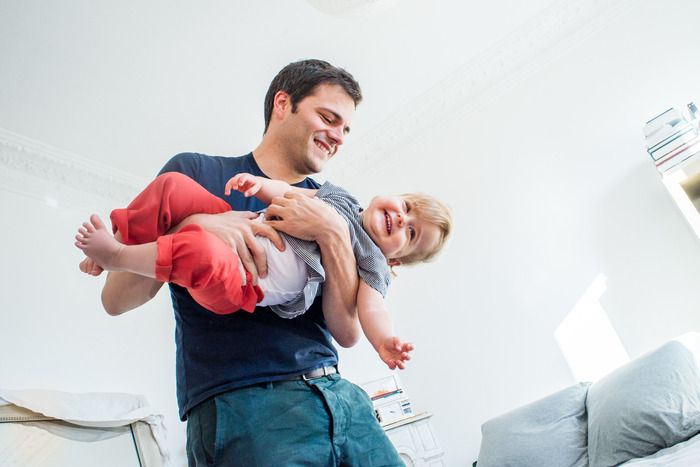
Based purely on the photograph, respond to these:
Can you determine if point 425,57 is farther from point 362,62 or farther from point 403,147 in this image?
point 403,147

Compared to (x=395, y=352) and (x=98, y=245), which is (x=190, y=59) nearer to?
(x=98, y=245)

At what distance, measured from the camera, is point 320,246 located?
103 centimetres

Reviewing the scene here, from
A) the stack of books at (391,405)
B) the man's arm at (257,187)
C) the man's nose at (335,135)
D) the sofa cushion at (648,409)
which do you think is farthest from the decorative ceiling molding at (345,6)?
the stack of books at (391,405)

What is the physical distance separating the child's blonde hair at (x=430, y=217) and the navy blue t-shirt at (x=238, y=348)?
50 centimetres

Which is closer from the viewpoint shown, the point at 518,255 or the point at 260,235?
the point at 260,235

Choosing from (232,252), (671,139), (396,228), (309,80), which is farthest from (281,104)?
(671,139)

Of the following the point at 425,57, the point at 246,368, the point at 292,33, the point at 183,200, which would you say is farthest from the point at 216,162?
the point at 425,57

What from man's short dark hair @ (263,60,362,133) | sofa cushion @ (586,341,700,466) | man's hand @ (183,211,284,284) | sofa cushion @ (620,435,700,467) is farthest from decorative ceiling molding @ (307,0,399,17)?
sofa cushion @ (620,435,700,467)

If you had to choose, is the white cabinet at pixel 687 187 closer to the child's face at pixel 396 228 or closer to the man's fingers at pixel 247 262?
the child's face at pixel 396 228

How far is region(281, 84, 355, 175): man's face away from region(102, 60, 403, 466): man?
297 millimetres

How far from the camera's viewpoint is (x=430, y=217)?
1434 millimetres

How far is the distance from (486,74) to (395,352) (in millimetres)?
3049

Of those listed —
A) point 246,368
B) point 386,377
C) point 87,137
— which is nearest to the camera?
point 246,368

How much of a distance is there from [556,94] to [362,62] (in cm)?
128
